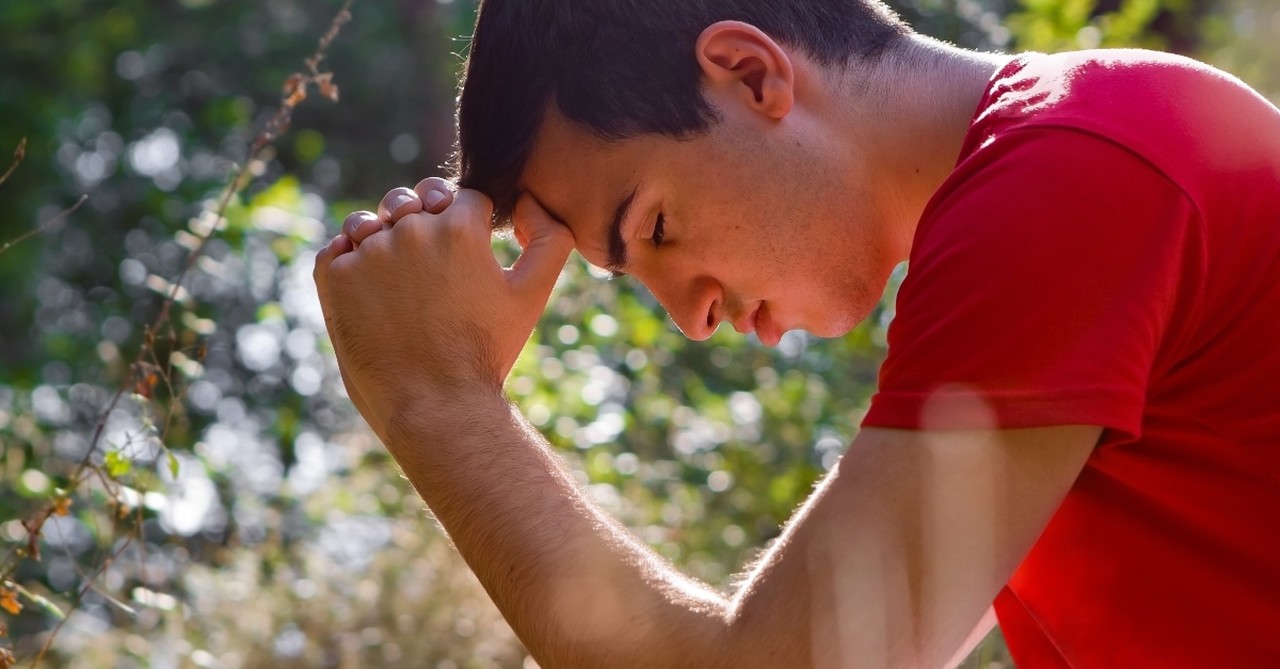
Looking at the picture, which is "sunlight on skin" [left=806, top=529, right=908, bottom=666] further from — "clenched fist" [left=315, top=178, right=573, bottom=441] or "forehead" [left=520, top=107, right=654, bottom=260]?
"forehead" [left=520, top=107, right=654, bottom=260]

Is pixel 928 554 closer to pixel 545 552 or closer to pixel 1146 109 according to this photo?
pixel 545 552

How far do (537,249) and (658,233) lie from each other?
190mm

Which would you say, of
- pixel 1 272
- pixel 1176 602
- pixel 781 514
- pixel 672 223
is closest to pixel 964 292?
pixel 1176 602

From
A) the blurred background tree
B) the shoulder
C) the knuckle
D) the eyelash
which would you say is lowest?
the blurred background tree

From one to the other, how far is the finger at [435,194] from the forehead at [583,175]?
0.12 metres

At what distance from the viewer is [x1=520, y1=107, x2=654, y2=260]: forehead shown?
6.82 feet

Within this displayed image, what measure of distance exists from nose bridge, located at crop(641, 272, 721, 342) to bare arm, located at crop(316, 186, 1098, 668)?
32 centimetres

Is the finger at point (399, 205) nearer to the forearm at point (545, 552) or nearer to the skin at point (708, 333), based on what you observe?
the skin at point (708, 333)

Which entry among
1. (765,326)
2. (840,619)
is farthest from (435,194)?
(840,619)

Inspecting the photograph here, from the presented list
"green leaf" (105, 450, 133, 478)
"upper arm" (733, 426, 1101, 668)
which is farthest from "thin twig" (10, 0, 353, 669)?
"upper arm" (733, 426, 1101, 668)

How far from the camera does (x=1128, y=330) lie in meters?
→ 1.41

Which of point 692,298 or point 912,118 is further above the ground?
point 912,118

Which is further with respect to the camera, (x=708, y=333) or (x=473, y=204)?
(x=708, y=333)

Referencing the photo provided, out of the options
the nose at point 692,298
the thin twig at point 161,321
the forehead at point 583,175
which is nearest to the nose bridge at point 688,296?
the nose at point 692,298
